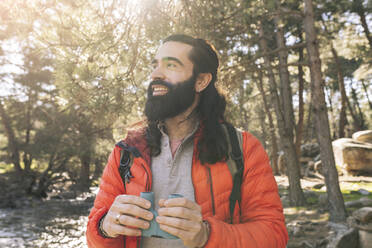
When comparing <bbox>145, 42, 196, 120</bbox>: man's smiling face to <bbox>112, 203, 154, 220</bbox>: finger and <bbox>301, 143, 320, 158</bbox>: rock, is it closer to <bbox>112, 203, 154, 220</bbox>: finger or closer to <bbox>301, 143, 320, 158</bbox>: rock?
<bbox>112, 203, 154, 220</bbox>: finger

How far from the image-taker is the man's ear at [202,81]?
2.10 m

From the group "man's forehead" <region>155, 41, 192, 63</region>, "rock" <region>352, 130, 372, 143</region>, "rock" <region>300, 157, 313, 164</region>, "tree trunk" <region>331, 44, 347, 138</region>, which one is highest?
"tree trunk" <region>331, 44, 347, 138</region>

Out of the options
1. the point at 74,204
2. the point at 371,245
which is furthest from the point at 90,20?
the point at 74,204

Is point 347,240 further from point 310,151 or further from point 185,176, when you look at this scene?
point 310,151

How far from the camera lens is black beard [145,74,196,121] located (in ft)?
6.19

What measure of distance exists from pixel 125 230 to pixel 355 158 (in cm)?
1422

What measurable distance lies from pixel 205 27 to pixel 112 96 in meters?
2.02

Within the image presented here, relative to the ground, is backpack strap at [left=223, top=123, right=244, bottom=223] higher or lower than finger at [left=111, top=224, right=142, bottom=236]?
higher

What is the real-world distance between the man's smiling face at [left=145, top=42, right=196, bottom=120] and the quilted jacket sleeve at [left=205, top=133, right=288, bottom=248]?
1.62ft

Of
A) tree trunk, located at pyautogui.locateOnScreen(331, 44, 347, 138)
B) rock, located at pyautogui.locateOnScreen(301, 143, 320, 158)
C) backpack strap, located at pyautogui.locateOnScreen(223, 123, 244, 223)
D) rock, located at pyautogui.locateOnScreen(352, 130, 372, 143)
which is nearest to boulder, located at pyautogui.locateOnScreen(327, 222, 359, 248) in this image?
backpack strap, located at pyautogui.locateOnScreen(223, 123, 244, 223)

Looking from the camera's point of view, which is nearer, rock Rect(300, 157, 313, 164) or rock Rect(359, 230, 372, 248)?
rock Rect(359, 230, 372, 248)

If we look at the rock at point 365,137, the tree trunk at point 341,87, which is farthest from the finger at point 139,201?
the rock at point 365,137

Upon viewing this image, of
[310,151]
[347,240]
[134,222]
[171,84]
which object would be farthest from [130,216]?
[310,151]

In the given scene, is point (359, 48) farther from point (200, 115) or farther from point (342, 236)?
point (200, 115)
